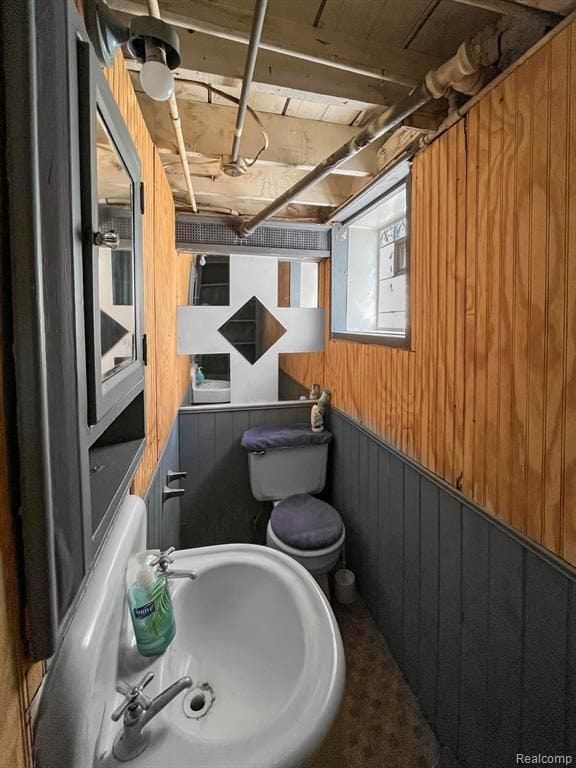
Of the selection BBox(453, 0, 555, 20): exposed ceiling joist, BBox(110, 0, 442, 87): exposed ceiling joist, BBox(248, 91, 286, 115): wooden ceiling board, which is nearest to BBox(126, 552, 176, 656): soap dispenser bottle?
BBox(110, 0, 442, 87): exposed ceiling joist

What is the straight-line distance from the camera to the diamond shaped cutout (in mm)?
A: 2178

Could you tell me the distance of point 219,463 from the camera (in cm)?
218

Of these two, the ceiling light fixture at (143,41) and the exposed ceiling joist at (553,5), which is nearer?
the ceiling light fixture at (143,41)

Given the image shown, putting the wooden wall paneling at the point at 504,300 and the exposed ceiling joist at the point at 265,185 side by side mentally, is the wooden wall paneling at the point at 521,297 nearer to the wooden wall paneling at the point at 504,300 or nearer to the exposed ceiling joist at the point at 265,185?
the wooden wall paneling at the point at 504,300

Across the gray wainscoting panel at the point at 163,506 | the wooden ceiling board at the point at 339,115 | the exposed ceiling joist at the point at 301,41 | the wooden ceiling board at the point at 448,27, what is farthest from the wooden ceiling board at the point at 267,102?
the gray wainscoting panel at the point at 163,506

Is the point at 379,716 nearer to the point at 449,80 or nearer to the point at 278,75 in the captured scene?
the point at 449,80

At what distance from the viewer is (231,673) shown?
2.98 ft

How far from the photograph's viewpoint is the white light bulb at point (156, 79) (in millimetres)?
590

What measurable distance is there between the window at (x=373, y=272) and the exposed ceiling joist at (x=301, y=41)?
1.52ft

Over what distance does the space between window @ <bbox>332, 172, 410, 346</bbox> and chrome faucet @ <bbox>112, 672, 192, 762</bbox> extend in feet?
4.35

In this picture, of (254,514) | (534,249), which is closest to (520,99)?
(534,249)

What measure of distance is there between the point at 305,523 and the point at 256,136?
180 cm

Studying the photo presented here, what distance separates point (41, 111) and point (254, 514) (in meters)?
2.22

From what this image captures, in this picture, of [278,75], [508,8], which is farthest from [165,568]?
[508,8]
